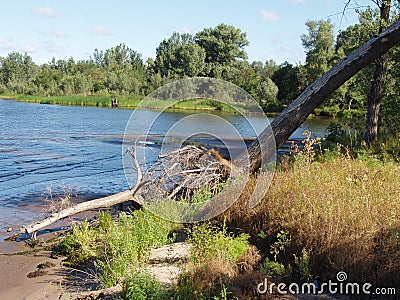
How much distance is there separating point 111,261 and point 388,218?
3772mm

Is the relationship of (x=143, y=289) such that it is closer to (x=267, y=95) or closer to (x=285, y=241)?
(x=285, y=241)

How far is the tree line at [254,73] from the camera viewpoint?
14.6 metres

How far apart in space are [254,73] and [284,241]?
2023 inches

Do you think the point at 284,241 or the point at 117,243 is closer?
the point at 284,241

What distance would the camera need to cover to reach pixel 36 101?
211ft

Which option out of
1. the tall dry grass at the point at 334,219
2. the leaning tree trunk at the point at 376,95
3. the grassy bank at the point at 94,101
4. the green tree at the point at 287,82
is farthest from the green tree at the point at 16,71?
the tall dry grass at the point at 334,219

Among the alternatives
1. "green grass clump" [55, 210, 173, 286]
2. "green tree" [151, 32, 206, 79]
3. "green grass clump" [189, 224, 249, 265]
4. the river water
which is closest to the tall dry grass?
"green grass clump" [189, 224, 249, 265]

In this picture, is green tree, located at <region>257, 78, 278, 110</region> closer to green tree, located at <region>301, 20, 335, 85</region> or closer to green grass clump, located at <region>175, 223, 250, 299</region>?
green tree, located at <region>301, 20, 335, 85</region>

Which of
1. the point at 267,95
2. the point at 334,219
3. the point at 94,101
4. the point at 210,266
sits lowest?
the point at 210,266

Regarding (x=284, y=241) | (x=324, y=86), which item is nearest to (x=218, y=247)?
(x=284, y=241)

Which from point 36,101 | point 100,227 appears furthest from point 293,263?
point 36,101

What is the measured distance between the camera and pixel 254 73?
184 feet

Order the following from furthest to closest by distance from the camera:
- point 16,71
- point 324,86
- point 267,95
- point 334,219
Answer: point 16,71 < point 267,95 < point 324,86 < point 334,219

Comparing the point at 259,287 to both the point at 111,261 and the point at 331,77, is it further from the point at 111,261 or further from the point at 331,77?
the point at 331,77
